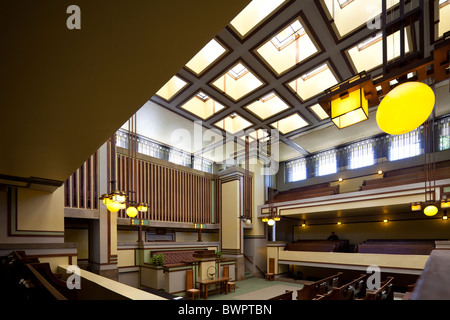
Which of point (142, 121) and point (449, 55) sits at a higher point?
point (142, 121)

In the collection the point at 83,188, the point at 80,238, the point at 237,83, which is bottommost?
the point at 80,238

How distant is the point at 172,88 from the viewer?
6.82 meters

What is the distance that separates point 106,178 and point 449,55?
25.1 ft

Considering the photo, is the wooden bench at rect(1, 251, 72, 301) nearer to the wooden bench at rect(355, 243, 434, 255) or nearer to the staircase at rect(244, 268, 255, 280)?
the staircase at rect(244, 268, 255, 280)

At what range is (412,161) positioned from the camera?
952 cm

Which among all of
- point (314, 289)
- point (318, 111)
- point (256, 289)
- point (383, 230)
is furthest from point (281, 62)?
point (383, 230)

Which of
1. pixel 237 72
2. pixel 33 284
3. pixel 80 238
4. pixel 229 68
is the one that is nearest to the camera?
pixel 33 284

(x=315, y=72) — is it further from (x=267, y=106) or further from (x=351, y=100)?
(x=351, y=100)

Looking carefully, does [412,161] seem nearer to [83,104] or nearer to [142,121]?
[142,121]

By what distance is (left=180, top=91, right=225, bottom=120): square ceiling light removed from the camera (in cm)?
745

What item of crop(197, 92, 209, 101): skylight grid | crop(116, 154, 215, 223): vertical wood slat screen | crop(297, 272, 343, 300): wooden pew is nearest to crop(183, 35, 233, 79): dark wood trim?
crop(197, 92, 209, 101): skylight grid

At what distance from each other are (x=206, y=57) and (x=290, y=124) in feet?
14.3
